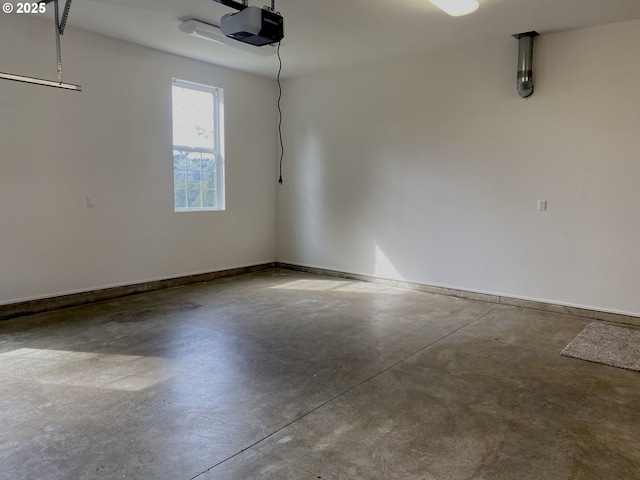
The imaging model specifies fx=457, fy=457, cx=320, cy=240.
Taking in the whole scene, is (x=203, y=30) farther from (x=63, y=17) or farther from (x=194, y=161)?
(x=194, y=161)

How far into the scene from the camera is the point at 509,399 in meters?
2.96

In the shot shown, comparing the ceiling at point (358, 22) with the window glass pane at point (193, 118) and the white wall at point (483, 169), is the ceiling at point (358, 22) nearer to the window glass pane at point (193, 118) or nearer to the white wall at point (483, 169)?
the white wall at point (483, 169)

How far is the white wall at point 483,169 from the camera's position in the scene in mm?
4590

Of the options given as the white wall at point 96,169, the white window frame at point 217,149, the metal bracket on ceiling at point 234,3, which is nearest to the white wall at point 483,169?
the white window frame at point 217,149

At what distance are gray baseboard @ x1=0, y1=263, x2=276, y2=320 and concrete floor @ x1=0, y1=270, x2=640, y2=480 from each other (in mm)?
201

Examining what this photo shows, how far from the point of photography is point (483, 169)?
17.7 ft

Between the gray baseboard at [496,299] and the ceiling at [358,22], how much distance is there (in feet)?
9.50

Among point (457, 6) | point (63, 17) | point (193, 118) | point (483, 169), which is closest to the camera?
point (457, 6)

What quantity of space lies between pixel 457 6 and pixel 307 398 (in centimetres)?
337

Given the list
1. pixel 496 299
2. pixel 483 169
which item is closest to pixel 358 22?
pixel 483 169

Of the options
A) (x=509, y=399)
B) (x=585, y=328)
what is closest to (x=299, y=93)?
(x=585, y=328)

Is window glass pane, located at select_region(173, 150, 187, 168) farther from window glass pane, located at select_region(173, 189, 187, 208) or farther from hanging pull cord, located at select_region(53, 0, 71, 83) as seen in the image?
hanging pull cord, located at select_region(53, 0, 71, 83)

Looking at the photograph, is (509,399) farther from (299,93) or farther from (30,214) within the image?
(299,93)

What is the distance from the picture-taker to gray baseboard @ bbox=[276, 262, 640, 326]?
467 cm
